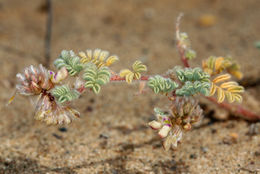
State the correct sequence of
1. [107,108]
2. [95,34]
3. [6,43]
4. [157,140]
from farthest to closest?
1. [95,34]
2. [6,43]
3. [107,108]
4. [157,140]

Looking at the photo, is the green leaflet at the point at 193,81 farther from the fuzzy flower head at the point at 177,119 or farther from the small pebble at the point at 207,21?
the small pebble at the point at 207,21

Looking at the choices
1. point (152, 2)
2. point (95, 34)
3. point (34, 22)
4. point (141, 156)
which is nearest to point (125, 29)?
point (95, 34)

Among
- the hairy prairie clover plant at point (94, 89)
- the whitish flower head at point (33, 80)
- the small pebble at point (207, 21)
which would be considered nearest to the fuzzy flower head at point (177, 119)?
the hairy prairie clover plant at point (94, 89)

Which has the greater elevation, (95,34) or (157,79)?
(95,34)

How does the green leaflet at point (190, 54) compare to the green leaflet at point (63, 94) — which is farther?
the green leaflet at point (190, 54)

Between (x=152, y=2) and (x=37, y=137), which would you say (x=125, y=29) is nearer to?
(x=152, y=2)

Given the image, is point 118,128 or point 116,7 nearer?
point 118,128

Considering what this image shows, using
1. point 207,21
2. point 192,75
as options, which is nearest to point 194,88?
point 192,75
